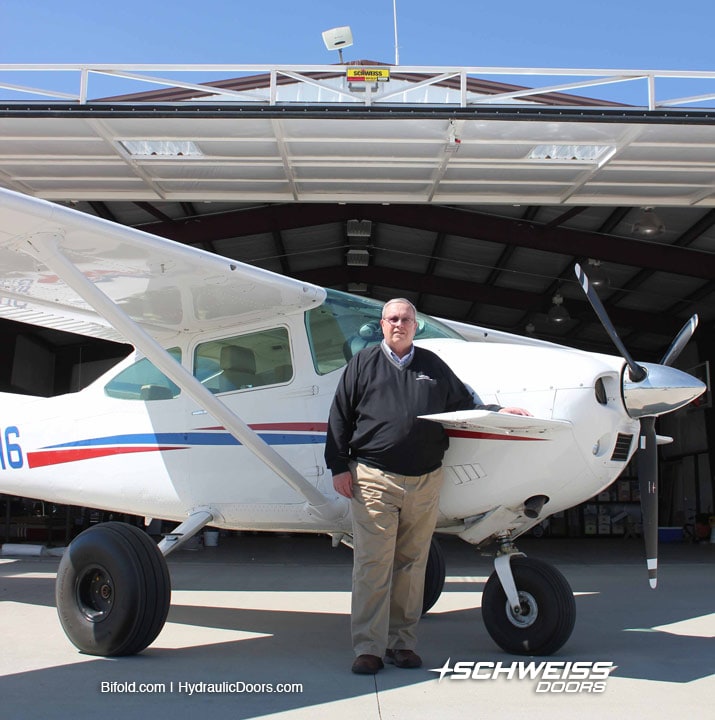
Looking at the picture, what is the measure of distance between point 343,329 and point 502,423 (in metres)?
1.49

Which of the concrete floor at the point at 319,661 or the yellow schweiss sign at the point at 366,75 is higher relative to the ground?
the yellow schweiss sign at the point at 366,75

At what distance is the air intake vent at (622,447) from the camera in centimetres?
425

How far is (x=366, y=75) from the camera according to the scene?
27.2 ft

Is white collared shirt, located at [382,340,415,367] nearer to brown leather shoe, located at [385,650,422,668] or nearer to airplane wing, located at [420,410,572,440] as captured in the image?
airplane wing, located at [420,410,572,440]

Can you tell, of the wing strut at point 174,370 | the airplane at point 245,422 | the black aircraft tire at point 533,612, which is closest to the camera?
→ the airplane at point 245,422

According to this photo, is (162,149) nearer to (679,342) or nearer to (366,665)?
(679,342)

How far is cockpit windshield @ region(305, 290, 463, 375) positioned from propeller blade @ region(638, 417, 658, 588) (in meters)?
1.34

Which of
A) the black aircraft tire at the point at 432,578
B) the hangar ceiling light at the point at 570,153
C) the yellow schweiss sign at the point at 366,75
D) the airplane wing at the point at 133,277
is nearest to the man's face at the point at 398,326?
the airplane wing at the point at 133,277

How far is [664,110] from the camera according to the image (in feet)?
26.6

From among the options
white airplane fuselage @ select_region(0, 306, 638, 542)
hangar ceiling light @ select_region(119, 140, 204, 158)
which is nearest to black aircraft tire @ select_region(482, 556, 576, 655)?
white airplane fuselage @ select_region(0, 306, 638, 542)

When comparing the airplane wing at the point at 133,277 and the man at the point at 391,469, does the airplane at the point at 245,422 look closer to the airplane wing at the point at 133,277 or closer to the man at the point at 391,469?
the airplane wing at the point at 133,277

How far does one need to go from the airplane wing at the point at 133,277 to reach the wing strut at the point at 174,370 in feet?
0.12

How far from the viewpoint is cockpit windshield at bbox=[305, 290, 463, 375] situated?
16.5ft

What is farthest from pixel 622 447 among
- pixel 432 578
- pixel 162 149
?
pixel 162 149
